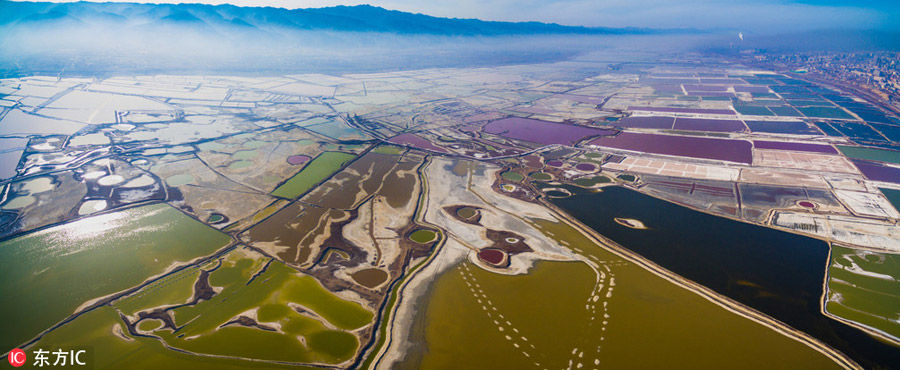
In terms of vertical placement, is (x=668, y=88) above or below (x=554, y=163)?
above

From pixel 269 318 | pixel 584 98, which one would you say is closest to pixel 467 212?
pixel 269 318

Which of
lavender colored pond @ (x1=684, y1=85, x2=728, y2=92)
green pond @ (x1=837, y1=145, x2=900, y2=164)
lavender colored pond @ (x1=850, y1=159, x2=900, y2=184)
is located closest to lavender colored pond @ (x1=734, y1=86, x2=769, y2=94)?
lavender colored pond @ (x1=684, y1=85, x2=728, y2=92)

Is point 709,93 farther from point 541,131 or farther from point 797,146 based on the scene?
point 541,131

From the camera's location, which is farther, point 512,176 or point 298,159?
point 298,159

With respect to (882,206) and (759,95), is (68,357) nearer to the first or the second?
(882,206)

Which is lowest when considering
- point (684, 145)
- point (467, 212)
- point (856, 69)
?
point (467, 212)

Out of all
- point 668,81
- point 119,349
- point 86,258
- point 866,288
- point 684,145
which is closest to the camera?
point 119,349

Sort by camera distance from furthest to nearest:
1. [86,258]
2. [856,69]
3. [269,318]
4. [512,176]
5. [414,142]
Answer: [856,69]
[414,142]
[512,176]
[86,258]
[269,318]

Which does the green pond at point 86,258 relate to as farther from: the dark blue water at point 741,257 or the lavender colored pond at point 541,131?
the lavender colored pond at point 541,131
